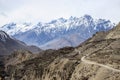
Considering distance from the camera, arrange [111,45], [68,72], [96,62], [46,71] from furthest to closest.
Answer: [46,71] < [111,45] < [68,72] < [96,62]

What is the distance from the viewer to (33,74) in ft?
624

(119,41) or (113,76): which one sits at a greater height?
(119,41)

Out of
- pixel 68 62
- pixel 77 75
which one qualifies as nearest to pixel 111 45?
pixel 68 62

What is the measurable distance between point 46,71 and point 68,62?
2032cm

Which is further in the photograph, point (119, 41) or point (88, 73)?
point (119, 41)

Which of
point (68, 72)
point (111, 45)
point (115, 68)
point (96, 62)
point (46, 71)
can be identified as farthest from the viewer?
point (46, 71)

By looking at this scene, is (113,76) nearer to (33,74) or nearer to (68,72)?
(68,72)

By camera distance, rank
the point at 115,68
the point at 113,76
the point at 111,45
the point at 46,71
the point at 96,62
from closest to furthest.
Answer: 1. the point at 113,76
2. the point at 115,68
3. the point at 96,62
4. the point at 111,45
5. the point at 46,71

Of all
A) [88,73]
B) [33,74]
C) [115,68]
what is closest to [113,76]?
[115,68]

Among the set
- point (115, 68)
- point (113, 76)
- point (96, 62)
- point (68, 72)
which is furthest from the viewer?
point (68, 72)

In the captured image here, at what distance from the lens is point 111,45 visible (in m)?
167

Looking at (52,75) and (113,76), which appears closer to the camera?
(113,76)

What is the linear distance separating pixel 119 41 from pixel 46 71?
34.2 metres

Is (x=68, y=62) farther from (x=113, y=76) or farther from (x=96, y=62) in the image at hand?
(x=113, y=76)
